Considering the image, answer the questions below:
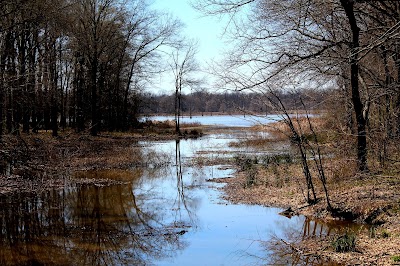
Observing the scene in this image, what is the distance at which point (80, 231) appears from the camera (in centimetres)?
988

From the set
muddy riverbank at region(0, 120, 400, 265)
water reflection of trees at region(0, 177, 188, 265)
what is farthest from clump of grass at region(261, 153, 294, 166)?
water reflection of trees at region(0, 177, 188, 265)

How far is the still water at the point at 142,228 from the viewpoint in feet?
27.1

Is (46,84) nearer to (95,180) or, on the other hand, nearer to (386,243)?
(95,180)

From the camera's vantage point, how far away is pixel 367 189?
37.2 ft

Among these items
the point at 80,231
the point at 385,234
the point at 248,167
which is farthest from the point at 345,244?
the point at 248,167

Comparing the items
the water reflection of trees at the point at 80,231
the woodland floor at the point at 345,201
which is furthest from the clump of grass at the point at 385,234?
the water reflection of trees at the point at 80,231

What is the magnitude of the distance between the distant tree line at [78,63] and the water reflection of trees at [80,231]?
9.12 m

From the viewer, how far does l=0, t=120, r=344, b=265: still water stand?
8.25 metres

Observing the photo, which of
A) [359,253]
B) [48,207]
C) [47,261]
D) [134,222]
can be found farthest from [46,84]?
[359,253]

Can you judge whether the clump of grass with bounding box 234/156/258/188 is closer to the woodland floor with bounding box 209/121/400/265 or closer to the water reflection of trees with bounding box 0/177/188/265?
the woodland floor with bounding box 209/121/400/265

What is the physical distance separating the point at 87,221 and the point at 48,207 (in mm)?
1832

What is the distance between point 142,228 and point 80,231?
1.43m

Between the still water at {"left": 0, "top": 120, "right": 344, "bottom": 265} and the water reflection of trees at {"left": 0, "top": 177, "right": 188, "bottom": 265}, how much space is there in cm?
2

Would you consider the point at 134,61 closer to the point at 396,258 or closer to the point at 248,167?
the point at 248,167
